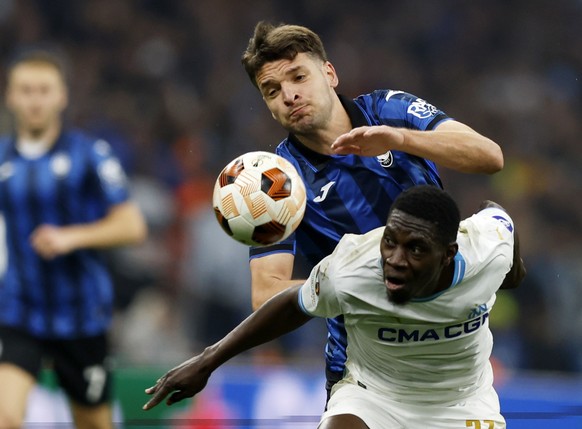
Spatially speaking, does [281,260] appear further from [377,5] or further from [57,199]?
[377,5]

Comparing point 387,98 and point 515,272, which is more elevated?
point 387,98

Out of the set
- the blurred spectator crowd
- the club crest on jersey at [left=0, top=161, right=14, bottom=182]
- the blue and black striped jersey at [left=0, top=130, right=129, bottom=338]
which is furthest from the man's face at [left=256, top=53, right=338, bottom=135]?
the blurred spectator crowd

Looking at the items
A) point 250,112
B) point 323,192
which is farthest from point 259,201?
point 250,112

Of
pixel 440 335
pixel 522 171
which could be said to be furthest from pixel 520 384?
pixel 522 171

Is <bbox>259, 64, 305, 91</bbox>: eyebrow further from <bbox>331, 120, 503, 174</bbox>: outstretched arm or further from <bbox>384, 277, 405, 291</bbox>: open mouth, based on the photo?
<bbox>384, 277, 405, 291</bbox>: open mouth

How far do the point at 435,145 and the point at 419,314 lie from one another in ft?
1.98

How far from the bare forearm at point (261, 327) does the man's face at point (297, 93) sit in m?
0.71

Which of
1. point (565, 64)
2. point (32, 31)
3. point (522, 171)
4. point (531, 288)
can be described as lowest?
point (531, 288)

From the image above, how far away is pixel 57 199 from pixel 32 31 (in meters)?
5.21

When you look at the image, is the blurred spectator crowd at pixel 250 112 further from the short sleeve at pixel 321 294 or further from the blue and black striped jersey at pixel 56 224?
the short sleeve at pixel 321 294

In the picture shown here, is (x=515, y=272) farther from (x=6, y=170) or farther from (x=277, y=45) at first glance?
(x=6, y=170)

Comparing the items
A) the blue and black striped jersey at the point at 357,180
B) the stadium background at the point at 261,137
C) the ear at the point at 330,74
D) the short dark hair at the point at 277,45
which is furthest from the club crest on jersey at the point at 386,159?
the stadium background at the point at 261,137

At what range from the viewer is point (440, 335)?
398 cm

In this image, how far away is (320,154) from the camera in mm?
4480
